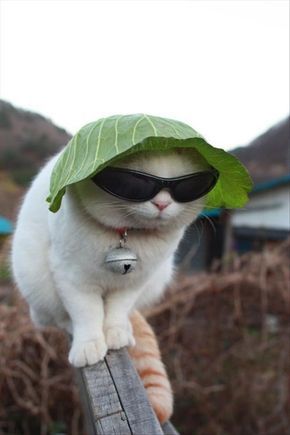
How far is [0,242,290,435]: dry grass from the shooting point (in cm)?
280

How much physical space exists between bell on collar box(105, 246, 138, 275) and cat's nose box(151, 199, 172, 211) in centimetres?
12

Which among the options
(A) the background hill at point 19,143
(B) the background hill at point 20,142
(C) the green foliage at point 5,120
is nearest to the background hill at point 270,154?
(A) the background hill at point 19,143

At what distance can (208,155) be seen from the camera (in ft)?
2.65

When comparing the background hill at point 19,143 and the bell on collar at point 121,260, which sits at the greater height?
the bell on collar at point 121,260

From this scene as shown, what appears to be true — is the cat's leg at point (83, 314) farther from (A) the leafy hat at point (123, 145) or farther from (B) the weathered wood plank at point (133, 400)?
(A) the leafy hat at point (123, 145)

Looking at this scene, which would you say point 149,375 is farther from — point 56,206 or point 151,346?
point 56,206

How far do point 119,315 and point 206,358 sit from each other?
241 cm

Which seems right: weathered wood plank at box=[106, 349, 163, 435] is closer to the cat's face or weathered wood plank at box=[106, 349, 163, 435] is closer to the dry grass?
the cat's face

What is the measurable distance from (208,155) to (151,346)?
2.19ft

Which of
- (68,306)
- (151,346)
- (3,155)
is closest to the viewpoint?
(68,306)

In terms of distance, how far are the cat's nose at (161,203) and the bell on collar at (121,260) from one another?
0.12m

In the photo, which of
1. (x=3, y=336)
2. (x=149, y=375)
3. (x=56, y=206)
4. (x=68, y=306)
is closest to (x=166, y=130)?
(x=56, y=206)

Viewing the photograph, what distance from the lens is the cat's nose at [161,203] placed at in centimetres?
85

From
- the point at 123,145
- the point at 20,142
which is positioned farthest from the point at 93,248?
the point at 20,142
